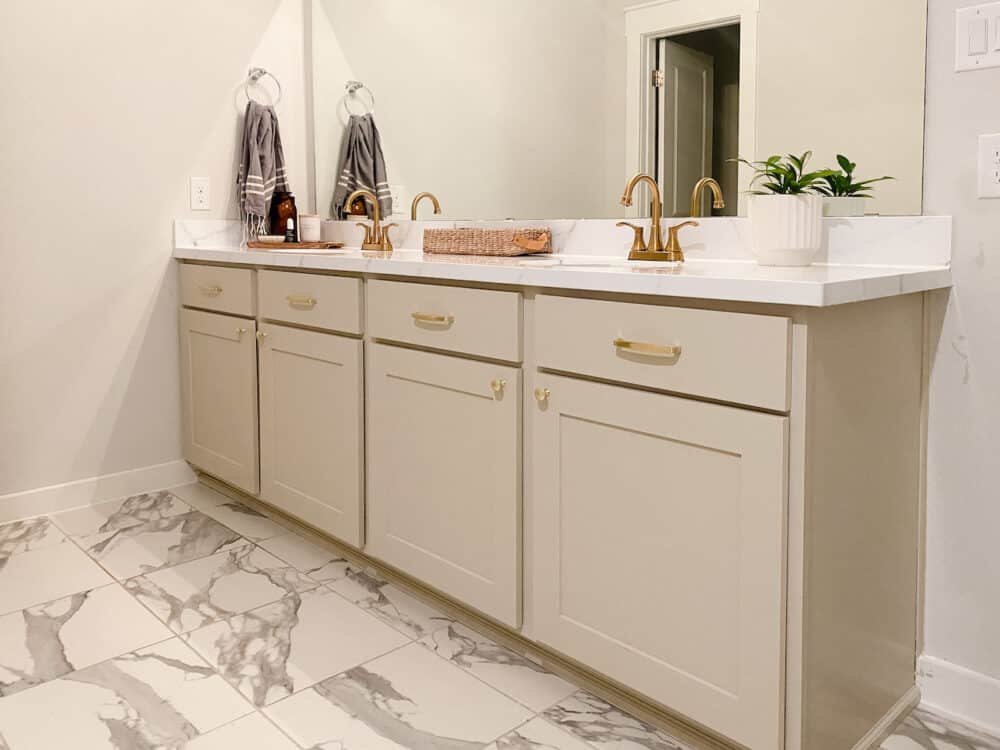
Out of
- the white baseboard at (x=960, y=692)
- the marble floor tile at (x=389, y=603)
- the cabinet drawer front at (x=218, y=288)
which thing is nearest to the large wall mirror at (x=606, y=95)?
the cabinet drawer front at (x=218, y=288)

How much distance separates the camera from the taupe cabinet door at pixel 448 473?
6.21 ft

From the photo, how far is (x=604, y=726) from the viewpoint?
172 centimetres

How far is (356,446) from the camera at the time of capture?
2330mm

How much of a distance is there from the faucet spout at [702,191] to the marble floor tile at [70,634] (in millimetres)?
1585

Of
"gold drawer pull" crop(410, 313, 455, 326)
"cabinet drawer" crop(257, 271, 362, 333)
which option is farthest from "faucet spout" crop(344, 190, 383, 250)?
"gold drawer pull" crop(410, 313, 455, 326)

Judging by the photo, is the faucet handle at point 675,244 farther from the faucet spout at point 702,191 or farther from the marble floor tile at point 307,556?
the marble floor tile at point 307,556

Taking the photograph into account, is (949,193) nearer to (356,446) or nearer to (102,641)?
(356,446)

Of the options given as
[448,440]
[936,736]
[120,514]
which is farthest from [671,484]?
[120,514]

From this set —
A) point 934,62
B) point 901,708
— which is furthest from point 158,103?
point 901,708

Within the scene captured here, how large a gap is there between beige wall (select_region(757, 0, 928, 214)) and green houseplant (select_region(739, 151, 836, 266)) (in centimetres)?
4

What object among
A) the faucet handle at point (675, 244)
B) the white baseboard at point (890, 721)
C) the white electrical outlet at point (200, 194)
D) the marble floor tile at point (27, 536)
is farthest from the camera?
the white electrical outlet at point (200, 194)

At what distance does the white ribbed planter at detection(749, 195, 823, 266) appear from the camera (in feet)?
5.83

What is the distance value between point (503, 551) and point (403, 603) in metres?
0.47

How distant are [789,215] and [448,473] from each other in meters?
0.92
